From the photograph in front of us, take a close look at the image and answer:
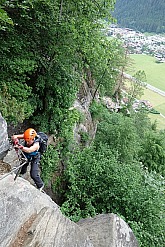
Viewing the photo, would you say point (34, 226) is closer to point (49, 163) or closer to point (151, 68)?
point (49, 163)

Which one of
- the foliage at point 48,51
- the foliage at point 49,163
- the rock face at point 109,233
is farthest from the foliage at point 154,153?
the rock face at point 109,233

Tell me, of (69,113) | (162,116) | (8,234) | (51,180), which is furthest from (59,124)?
(162,116)

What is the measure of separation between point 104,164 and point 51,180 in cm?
306

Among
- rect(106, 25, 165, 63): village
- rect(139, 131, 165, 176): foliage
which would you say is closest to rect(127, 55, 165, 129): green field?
rect(106, 25, 165, 63): village

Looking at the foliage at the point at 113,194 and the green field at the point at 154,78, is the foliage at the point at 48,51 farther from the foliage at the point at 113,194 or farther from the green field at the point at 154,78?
the green field at the point at 154,78

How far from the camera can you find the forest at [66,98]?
10906 millimetres

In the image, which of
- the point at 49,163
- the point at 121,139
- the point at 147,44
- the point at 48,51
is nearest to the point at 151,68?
the point at 147,44

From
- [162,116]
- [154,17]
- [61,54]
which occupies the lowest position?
[162,116]

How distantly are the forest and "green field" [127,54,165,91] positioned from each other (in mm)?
77512

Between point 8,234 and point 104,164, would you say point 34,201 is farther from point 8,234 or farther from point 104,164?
point 104,164

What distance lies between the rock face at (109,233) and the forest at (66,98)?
337cm

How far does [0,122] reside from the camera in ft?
26.2

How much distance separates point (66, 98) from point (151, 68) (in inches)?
3804

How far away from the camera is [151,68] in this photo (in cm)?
10281
